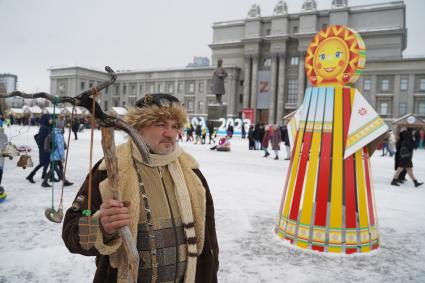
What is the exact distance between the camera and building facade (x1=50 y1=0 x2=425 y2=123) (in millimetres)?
41906

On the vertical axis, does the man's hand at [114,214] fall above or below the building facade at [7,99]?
below

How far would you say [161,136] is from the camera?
4.99ft

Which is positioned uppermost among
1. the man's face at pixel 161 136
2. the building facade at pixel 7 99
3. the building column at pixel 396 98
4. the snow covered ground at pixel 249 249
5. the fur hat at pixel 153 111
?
the building column at pixel 396 98

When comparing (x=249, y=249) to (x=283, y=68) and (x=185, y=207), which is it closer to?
(x=185, y=207)

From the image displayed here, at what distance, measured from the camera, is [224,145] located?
636 inches

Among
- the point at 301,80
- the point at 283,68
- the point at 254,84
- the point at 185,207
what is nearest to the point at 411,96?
the point at 301,80

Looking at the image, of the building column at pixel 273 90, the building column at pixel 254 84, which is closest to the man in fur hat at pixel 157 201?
the building column at pixel 273 90

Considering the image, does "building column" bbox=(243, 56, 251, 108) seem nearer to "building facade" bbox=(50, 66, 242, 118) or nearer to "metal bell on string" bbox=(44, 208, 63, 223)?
"building facade" bbox=(50, 66, 242, 118)

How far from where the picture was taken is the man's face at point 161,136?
59.5 inches

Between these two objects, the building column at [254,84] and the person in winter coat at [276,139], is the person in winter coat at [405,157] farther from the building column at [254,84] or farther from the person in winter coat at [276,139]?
the building column at [254,84]

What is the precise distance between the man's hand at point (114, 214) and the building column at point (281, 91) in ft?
158

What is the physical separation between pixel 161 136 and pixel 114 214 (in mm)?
479

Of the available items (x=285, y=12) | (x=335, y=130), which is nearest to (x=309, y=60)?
(x=335, y=130)

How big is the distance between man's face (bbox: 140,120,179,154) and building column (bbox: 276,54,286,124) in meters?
47.7
